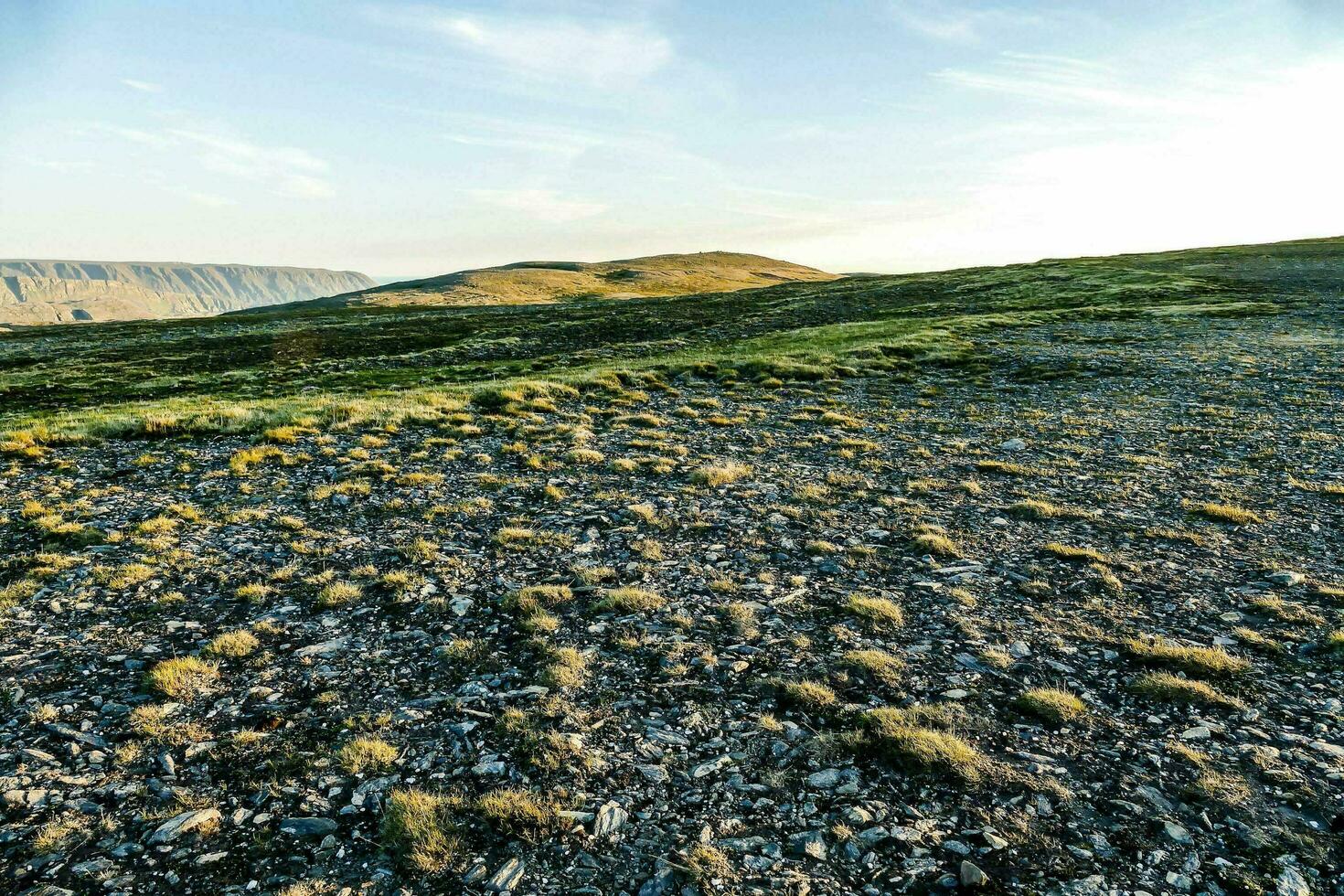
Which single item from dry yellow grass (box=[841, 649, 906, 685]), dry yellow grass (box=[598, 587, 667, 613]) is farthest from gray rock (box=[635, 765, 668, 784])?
dry yellow grass (box=[598, 587, 667, 613])

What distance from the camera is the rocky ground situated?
20.2 ft

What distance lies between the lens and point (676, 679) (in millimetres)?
8977

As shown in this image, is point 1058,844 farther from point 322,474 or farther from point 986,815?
point 322,474

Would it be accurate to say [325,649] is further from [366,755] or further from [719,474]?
[719,474]

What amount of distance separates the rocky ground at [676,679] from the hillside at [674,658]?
0.05 meters

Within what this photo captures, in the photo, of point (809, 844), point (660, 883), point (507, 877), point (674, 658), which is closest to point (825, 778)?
point (809, 844)

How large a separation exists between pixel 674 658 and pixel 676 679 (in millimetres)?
482

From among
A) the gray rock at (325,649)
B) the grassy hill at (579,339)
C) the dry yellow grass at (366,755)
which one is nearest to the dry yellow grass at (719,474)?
the gray rock at (325,649)

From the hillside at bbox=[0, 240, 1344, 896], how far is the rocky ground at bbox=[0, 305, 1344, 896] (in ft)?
0.17

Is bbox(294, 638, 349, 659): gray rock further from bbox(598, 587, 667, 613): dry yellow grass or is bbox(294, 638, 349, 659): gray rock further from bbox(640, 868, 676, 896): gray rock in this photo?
bbox(640, 868, 676, 896): gray rock

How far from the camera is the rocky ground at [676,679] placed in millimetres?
6156

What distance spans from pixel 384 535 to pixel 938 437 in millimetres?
18327

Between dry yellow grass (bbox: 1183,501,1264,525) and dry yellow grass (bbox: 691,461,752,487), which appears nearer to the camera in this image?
dry yellow grass (bbox: 1183,501,1264,525)

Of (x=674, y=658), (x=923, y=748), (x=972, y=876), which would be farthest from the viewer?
(x=674, y=658)
